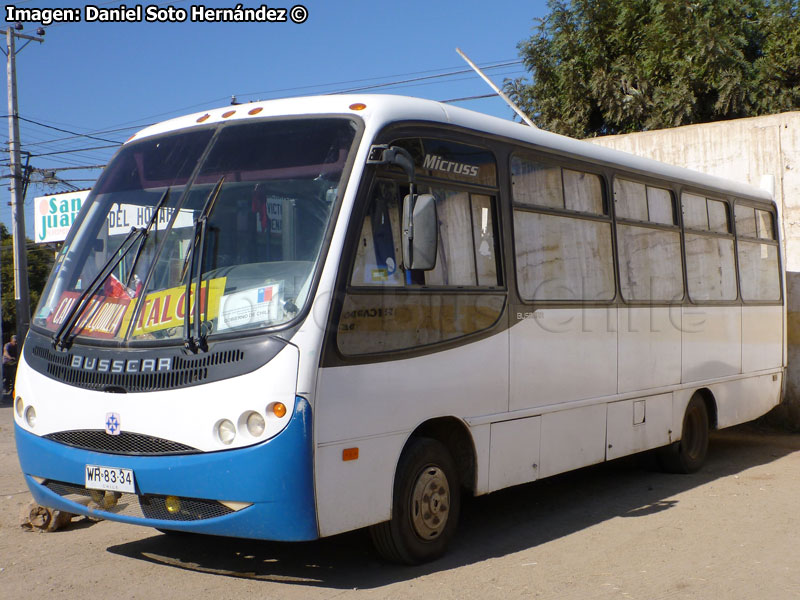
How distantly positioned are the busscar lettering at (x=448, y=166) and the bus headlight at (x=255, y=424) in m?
2.08

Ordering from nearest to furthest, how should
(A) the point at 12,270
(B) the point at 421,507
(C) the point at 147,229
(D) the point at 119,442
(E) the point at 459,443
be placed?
1. (D) the point at 119,442
2. (C) the point at 147,229
3. (B) the point at 421,507
4. (E) the point at 459,443
5. (A) the point at 12,270

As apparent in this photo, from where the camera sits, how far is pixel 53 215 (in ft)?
80.9

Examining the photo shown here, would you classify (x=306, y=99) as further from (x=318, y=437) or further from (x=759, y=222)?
(x=759, y=222)

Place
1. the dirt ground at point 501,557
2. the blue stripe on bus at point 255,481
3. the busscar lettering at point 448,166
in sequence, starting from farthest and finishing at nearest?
the busscar lettering at point 448,166 < the dirt ground at point 501,557 < the blue stripe on bus at point 255,481

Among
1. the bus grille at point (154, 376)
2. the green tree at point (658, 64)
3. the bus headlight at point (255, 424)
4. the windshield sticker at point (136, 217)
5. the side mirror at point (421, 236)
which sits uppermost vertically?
the green tree at point (658, 64)

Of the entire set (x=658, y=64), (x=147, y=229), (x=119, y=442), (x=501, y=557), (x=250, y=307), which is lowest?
(x=501, y=557)

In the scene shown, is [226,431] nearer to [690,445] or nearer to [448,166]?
[448,166]

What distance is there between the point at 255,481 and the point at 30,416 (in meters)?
1.80

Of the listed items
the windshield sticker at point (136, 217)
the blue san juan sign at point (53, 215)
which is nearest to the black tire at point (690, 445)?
the windshield sticker at point (136, 217)

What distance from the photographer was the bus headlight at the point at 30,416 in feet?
19.5

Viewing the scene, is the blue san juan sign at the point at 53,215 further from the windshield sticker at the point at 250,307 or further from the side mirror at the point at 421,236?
the side mirror at the point at 421,236

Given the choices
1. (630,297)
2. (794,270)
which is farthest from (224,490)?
(794,270)

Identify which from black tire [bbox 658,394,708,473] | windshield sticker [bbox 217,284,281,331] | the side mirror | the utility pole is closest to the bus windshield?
windshield sticker [bbox 217,284,281,331]

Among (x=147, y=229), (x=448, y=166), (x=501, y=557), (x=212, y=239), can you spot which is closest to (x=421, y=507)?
(x=501, y=557)
